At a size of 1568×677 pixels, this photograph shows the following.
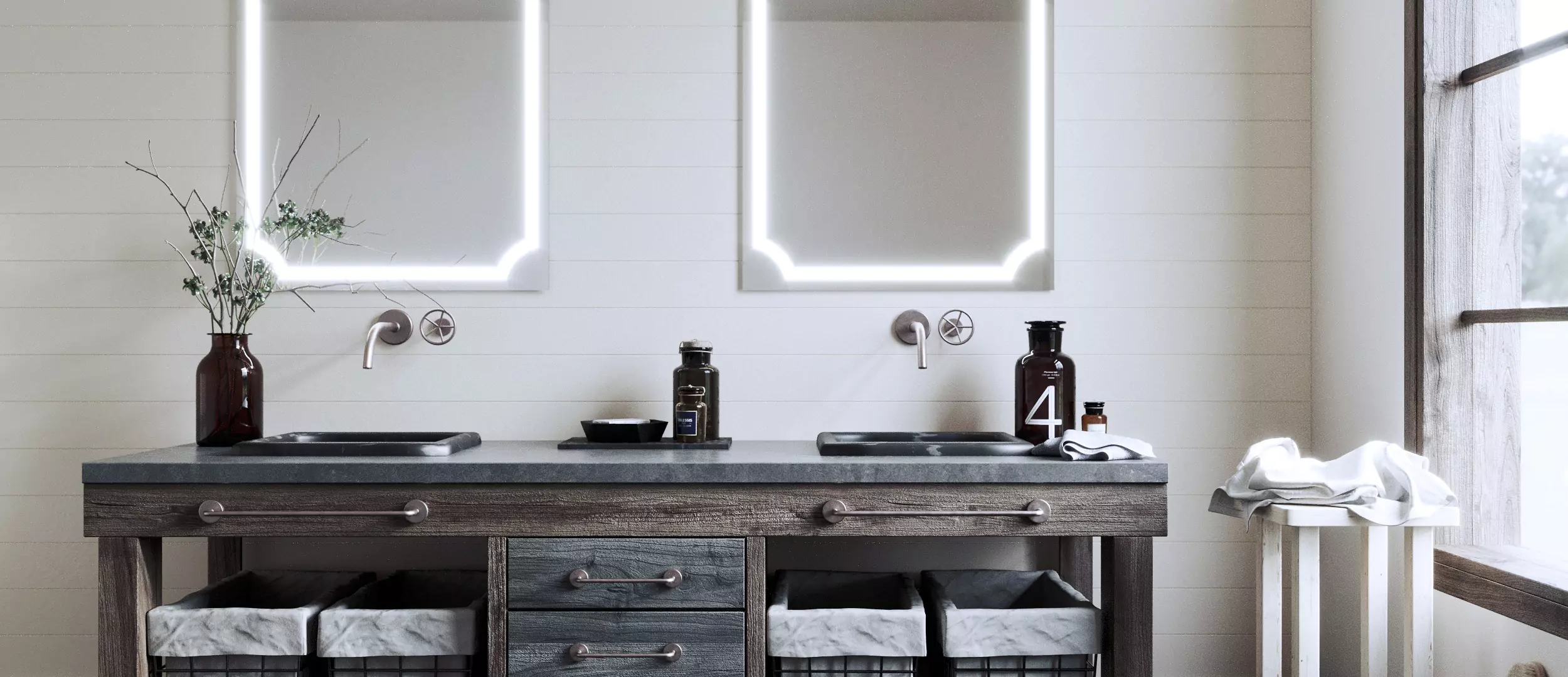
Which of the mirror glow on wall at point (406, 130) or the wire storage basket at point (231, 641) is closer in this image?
the wire storage basket at point (231, 641)

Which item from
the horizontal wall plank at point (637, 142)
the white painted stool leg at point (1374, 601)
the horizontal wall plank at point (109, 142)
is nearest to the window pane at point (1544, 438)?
the white painted stool leg at point (1374, 601)

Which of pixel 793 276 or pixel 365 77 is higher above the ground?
pixel 365 77

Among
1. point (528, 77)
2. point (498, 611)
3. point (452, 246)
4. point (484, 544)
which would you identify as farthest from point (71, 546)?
point (528, 77)

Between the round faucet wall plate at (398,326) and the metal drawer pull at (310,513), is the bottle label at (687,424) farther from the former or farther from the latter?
the round faucet wall plate at (398,326)

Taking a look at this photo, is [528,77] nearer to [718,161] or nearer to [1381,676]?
[718,161]

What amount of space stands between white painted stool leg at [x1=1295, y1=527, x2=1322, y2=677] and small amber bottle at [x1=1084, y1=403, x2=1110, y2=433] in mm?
477

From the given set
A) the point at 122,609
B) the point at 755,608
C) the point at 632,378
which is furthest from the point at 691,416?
the point at 122,609

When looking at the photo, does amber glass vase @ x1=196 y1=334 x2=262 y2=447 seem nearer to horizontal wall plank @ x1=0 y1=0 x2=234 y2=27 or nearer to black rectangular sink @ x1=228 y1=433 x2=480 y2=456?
black rectangular sink @ x1=228 y1=433 x2=480 y2=456

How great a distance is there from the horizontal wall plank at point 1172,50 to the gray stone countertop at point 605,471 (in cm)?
109

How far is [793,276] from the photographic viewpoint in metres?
2.39

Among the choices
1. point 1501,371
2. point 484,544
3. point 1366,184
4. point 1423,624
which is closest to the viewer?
point 1423,624

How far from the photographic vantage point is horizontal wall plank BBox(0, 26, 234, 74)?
94.0 inches

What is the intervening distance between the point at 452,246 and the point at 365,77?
1.54 ft

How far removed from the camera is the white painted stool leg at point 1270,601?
1.83 metres
